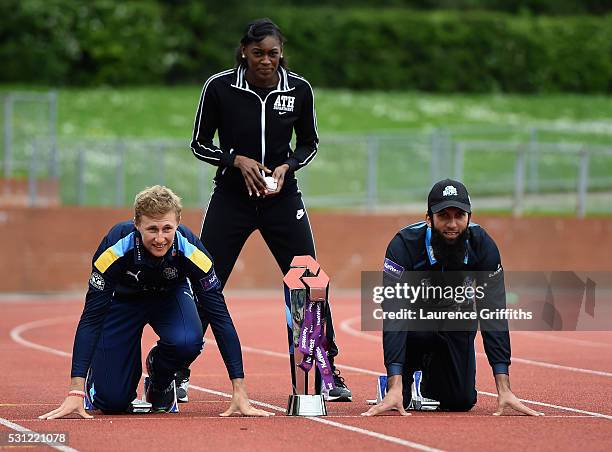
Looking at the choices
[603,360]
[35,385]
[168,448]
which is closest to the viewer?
[168,448]

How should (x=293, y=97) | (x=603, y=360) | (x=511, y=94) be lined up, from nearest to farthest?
(x=293, y=97), (x=603, y=360), (x=511, y=94)

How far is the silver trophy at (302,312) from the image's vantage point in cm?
853

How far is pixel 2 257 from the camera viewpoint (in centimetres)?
2125

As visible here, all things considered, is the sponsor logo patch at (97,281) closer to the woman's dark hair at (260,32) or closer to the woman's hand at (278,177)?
the woman's hand at (278,177)

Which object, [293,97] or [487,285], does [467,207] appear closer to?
[487,285]

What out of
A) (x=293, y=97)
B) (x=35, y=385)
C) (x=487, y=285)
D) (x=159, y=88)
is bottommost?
(x=35, y=385)

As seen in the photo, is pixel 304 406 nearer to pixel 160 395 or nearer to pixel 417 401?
pixel 417 401

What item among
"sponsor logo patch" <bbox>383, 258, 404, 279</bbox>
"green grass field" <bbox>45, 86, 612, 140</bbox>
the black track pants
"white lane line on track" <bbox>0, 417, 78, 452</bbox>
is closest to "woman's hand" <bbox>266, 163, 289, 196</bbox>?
the black track pants

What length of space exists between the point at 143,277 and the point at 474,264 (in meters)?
2.03

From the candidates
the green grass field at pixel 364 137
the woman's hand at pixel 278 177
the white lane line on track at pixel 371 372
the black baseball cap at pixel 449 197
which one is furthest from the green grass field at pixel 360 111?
the black baseball cap at pixel 449 197

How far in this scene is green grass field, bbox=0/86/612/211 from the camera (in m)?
23.0

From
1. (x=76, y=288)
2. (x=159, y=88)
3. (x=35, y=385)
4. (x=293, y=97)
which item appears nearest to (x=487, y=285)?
(x=293, y=97)

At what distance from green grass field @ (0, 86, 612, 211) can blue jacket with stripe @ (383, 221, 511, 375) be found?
46.7ft

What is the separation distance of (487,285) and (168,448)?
247 cm
